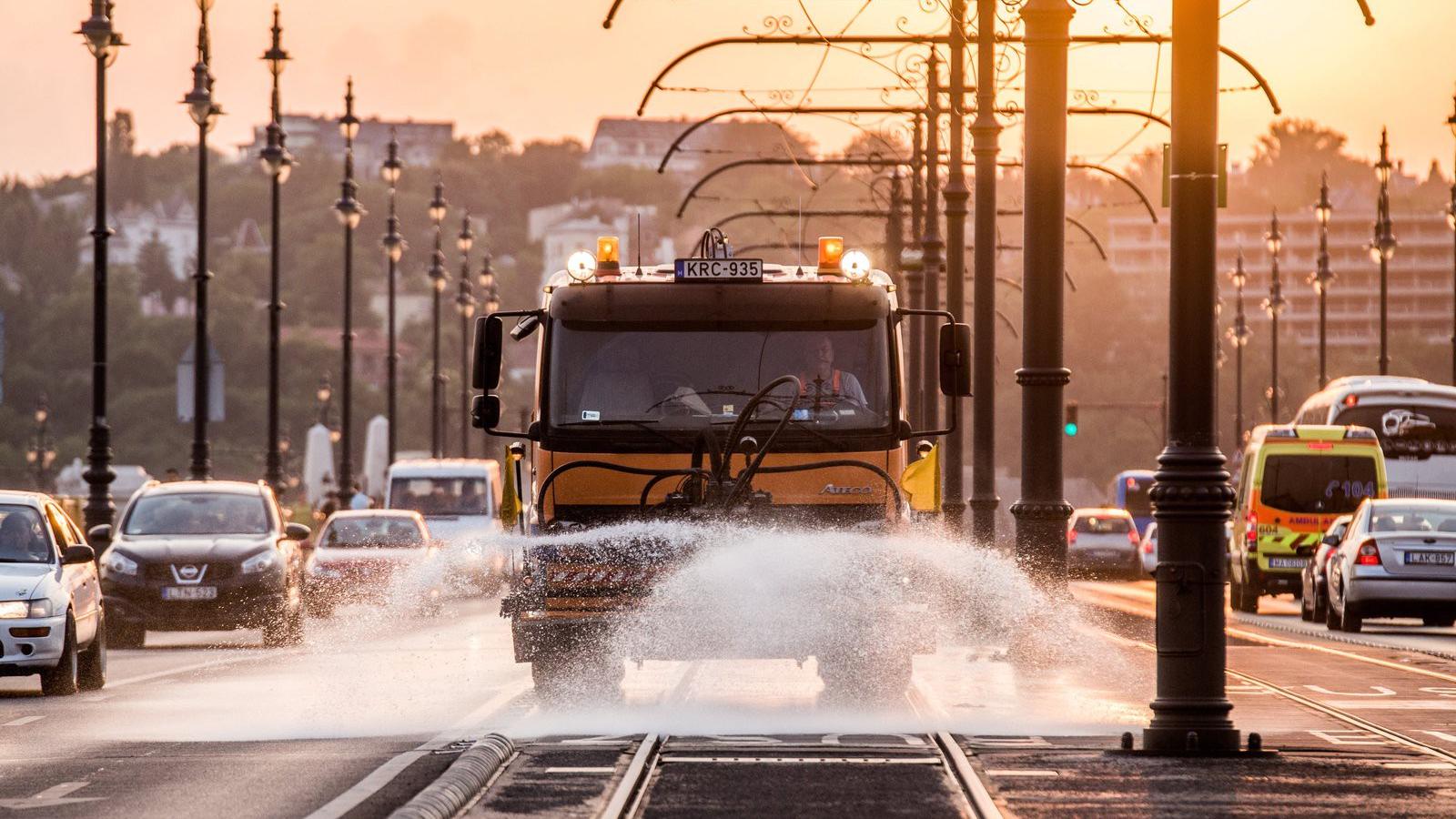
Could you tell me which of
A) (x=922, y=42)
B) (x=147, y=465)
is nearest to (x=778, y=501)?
(x=922, y=42)

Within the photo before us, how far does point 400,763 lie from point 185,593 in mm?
A: 14715

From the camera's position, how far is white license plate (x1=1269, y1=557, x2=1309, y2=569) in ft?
124

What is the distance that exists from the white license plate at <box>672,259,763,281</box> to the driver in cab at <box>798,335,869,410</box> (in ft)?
1.99

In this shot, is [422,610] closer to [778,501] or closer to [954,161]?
[954,161]

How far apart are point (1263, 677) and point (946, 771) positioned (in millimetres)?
7615

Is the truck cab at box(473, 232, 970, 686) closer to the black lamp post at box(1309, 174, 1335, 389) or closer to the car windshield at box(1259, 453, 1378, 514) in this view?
the car windshield at box(1259, 453, 1378, 514)

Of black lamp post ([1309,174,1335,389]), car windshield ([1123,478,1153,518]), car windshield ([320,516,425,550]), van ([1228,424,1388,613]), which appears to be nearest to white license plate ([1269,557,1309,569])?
van ([1228,424,1388,613])

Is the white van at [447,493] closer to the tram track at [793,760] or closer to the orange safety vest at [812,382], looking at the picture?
the orange safety vest at [812,382]

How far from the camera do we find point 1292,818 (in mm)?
10547

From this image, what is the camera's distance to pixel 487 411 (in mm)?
17109

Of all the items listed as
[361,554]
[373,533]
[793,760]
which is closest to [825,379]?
[793,760]

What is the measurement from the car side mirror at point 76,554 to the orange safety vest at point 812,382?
593 cm

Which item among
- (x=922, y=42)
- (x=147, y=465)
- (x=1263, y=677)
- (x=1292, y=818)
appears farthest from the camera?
(x=147, y=465)

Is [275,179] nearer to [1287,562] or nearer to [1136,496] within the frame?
[1287,562]
